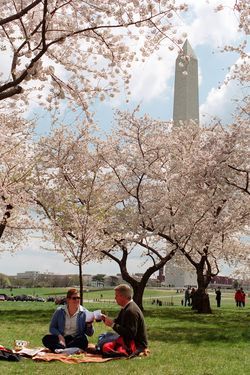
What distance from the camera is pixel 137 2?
6.86 m

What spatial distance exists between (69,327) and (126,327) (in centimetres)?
108

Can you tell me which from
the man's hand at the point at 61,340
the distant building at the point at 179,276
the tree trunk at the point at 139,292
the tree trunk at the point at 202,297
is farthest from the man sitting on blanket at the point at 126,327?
the distant building at the point at 179,276

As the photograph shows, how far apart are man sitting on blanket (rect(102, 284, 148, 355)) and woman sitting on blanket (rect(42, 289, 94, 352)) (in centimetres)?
39

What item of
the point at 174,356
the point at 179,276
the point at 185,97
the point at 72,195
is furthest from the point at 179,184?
the point at 179,276

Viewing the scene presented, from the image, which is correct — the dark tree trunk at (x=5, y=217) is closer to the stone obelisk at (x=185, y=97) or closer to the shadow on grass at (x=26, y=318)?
the shadow on grass at (x=26, y=318)

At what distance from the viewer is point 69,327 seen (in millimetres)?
7637

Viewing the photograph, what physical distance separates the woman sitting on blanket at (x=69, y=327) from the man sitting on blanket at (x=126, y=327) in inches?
15.5

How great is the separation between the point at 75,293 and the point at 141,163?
1431 cm

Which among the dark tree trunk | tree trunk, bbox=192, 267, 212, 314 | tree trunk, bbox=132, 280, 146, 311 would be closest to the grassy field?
the dark tree trunk

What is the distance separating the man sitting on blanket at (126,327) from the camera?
7.02 m

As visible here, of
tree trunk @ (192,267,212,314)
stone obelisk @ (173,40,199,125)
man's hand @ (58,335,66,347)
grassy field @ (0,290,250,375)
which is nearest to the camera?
grassy field @ (0,290,250,375)

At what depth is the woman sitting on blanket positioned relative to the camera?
7.51 metres

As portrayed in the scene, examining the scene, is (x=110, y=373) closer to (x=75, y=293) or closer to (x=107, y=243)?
(x=75, y=293)

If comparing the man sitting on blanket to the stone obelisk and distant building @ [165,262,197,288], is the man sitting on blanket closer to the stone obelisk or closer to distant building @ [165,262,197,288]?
the stone obelisk
